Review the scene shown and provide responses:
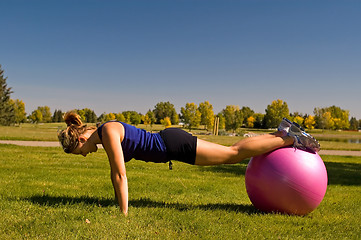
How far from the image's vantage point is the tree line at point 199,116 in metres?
63.0

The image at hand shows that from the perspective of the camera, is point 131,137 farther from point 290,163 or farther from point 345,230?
point 345,230

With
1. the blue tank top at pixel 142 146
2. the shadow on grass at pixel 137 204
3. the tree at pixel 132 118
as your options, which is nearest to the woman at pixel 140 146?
the blue tank top at pixel 142 146

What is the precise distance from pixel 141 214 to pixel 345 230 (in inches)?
104

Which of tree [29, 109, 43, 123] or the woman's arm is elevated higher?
tree [29, 109, 43, 123]

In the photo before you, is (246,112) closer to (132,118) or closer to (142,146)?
(132,118)

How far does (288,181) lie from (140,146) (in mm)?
2086

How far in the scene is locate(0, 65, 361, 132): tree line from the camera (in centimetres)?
6297

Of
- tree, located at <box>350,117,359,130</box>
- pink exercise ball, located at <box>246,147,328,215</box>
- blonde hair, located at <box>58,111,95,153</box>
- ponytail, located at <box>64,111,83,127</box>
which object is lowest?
pink exercise ball, located at <box>246,147,328,215</box>

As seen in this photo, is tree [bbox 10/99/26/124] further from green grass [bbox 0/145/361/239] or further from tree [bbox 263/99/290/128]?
green grass [bbox 0/145/361/239]

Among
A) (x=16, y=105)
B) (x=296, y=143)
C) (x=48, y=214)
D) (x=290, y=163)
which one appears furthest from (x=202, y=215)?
(x=16, y=105)

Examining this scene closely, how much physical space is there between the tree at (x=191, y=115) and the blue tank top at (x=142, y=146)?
56.7 m

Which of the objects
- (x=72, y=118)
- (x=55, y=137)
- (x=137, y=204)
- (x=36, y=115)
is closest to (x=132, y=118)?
(x=36, y=115)

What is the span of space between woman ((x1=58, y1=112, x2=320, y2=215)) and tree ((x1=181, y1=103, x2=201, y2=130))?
56.5m

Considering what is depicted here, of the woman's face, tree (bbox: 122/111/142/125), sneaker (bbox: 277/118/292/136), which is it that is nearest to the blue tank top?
the woman's face
